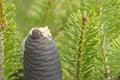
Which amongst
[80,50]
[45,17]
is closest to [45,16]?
[45,17]

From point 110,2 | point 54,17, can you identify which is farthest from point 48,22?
point 110,2

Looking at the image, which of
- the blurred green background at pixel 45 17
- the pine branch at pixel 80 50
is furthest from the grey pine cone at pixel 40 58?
the blurred green background at pixel 45 17

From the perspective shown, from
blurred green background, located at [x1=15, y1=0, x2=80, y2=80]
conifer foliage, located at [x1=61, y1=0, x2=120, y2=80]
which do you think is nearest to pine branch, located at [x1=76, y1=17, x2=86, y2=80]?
conifer foliage, located at [x1=61, y1=0, x2=120, y2=80]

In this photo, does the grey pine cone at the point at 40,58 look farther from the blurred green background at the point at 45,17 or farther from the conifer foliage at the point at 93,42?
the blurred green background at the point at 45,17

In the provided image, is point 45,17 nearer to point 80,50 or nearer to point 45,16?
point 45,16

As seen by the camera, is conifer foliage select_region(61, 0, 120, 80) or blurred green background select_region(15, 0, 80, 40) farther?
blurred green background select_region(15, 0, 80, 40)

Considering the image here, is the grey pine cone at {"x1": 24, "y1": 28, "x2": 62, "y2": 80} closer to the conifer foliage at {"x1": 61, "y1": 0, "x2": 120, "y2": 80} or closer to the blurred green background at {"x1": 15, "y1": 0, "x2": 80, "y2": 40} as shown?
the conifer foliage at {"x1": 61, "y1": 0, "x2": 120, "y2": 80}

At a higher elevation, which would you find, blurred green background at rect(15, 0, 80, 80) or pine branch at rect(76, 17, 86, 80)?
blurred green background at rect(15, 0, 80, 80)

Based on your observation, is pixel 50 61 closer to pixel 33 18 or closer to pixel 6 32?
pixel 6 32
